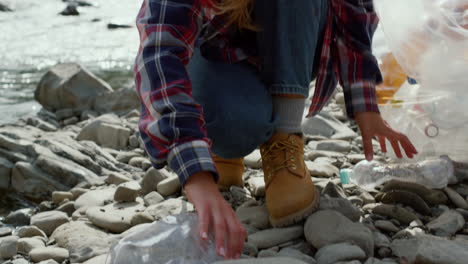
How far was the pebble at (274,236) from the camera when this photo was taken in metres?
1.93

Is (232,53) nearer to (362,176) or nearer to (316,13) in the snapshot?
(316,13)

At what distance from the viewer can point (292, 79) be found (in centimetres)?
213

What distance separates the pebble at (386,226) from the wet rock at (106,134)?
189cm

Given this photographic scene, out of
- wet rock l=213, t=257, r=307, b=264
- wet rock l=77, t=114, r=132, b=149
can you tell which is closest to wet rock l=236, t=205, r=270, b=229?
wet rock l=213, t=257, r=307, b=264

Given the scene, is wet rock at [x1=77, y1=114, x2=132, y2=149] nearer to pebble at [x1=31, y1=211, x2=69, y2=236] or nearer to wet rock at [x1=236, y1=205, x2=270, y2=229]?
pebble at [x1=31, y1=211, x2=69, y2=236]

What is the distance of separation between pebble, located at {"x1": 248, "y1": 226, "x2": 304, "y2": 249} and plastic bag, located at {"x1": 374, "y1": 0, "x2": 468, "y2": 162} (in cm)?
81

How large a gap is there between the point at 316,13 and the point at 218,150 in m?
0.56

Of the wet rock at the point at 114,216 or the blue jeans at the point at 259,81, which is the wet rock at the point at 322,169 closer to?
the blue jeans at the point at 259,81

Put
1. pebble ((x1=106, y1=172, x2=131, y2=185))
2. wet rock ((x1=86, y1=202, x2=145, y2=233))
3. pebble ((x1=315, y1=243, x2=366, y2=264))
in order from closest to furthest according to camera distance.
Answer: pebble ((x1=315, y1=243, x2=366, y2=264)), wet rock ((x1=86, y1=202, x2=145, y2=233)), pebble ((x1=106, y1=172, x2=131, y2=185))

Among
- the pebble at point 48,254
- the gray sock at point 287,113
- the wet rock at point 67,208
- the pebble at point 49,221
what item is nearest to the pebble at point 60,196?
the wet rock at point 67,208

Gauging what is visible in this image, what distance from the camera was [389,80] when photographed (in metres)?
2.80

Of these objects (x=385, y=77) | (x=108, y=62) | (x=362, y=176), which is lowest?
(x=108, y=62)

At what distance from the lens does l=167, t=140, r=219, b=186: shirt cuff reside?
157 centimetres

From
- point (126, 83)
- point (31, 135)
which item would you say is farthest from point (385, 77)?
point (126, 83)
